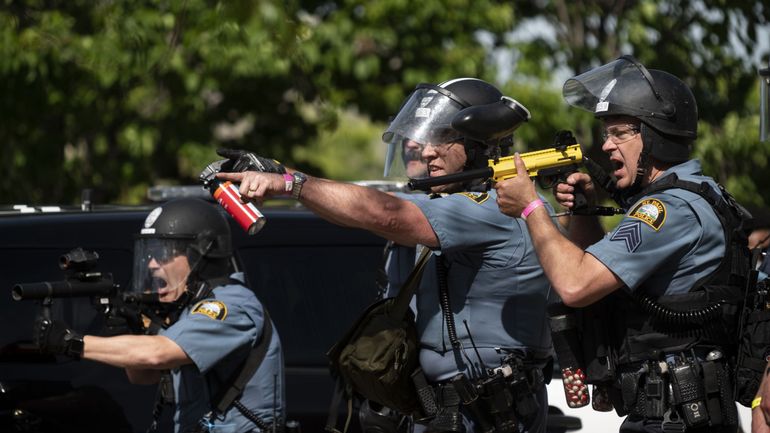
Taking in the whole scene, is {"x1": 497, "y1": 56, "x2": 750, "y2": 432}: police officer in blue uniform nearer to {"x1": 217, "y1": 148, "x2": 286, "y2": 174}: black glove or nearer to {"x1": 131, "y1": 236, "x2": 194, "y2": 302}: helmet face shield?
{"x1": 217, "y1": 148, "x2": 286, "y2": 174}: black glove

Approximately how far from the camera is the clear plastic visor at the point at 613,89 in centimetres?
381

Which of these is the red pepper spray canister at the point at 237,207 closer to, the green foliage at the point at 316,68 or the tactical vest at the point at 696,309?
the tactical vest at the point at 696,309

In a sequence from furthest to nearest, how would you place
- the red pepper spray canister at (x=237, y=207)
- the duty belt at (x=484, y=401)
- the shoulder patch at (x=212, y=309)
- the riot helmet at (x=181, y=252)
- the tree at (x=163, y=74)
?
the tree at (x=163, y=74) → the riot helmet at (x=181, y=252) → the shoulder patch at (x=212, y=309) → the duty belt at (x=484, y=401) → the red pepper spray canister at (x=237, y=207)

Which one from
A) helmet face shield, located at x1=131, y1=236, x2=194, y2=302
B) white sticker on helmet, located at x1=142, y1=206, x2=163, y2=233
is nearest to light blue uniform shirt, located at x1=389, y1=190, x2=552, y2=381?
helmet face shield, located at x1=131, y1=236, x2=194, y2=302

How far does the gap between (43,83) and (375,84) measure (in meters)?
2.57

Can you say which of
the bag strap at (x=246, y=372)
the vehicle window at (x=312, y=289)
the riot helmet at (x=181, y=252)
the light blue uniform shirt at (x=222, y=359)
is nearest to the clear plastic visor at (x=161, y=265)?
the riot helmet at (x=181, y=252)

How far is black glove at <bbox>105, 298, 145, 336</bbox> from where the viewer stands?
14.7 feet

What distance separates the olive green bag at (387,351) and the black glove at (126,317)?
755 millimetres

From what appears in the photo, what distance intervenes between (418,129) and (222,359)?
1.03 m

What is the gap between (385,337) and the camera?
411 centimetres

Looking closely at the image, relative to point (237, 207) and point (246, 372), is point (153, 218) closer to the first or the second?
point (246, 372)

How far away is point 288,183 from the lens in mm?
3664

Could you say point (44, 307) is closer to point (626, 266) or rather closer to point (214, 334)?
point (214, 334)

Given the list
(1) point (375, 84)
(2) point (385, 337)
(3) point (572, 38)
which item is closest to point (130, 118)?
(1) point (375, 84)
